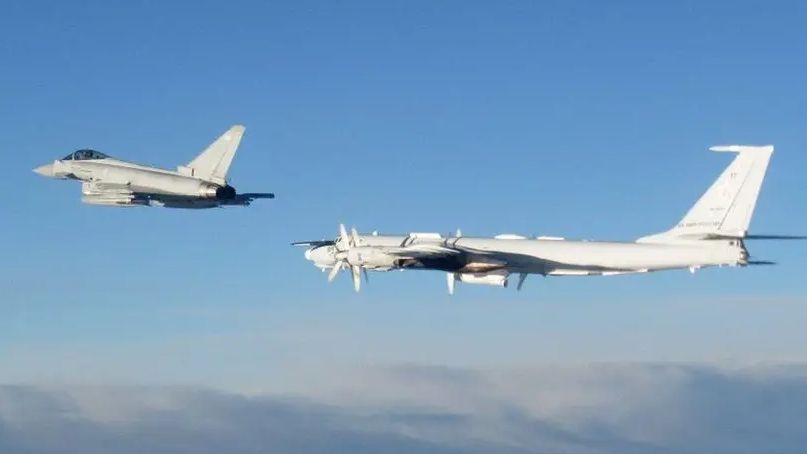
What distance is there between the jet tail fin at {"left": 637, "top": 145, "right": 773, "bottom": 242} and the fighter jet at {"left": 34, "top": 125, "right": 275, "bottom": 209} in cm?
3075

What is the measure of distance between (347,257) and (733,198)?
25.7 metres

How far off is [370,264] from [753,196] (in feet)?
82.9

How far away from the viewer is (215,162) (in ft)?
341

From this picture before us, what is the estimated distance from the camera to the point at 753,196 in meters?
89.8

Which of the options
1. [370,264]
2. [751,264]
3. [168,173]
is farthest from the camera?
[168,173]

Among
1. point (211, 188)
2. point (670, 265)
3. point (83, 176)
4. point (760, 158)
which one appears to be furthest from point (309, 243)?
point (760, 158)

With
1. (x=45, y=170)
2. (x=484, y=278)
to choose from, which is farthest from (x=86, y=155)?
(x=484, y=278)

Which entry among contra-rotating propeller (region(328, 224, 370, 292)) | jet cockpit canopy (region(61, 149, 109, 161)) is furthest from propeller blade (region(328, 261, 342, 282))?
jet cockpit canopy (region(61, 149, 109, 161))

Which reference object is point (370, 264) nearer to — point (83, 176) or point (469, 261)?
point (469, 261)

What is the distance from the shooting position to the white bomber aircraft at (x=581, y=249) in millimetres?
89938

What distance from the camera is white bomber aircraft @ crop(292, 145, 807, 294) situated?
295 ft

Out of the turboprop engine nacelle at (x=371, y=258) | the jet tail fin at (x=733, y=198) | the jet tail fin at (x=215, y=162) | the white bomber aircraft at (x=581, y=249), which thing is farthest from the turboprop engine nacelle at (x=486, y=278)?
the jet tail fin at (x=215, y=162)

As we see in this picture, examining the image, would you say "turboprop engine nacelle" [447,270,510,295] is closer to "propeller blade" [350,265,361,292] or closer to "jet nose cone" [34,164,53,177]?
"propeller blade" [350,265,361,292]

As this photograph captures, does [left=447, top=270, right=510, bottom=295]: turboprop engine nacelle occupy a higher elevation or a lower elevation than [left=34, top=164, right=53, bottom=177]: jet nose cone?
lower
